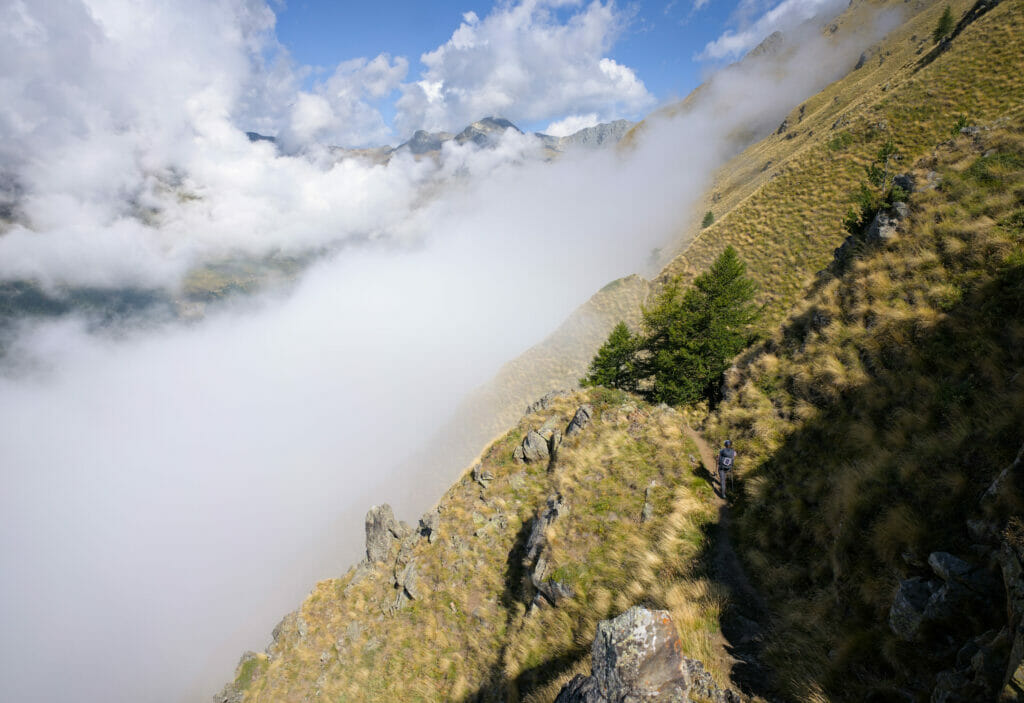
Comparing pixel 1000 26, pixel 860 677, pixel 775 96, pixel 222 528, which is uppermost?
pixel 222 528

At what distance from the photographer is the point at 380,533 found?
88.2 ft

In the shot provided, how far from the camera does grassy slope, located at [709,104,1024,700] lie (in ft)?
22.6

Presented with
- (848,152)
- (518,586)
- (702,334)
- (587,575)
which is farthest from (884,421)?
(848,152)

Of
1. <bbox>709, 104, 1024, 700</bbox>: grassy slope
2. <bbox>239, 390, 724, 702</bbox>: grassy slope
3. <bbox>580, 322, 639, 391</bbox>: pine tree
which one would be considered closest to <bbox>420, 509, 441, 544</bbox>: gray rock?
<bbox>239, 390, 724, 702</bbox>: grassy slope

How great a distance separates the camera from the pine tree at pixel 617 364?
Answer: 1169 inches

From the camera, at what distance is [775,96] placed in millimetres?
150375

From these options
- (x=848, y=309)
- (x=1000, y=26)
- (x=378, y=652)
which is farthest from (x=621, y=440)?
(x=1000, y=26)

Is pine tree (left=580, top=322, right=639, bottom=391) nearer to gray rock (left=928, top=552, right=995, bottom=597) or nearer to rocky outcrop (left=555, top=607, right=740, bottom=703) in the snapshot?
rocky outcrop (left=555, top=607, right=740, bottom=703)

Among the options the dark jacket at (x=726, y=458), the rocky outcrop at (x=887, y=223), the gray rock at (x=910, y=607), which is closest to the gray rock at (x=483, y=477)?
the dark jacket at (x=726, y=458)

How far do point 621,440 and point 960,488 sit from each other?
12388mm

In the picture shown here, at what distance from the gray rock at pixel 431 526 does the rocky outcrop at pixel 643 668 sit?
15925mm

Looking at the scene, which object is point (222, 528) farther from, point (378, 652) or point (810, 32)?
point (810, 32)

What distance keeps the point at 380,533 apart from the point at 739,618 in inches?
940

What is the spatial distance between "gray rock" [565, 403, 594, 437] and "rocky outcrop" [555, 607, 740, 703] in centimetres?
1407
